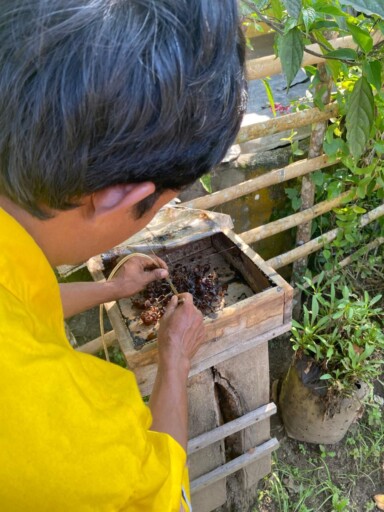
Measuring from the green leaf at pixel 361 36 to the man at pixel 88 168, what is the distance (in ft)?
1.75

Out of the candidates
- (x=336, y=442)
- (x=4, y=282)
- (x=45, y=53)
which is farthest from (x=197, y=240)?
(x=336, y=442)

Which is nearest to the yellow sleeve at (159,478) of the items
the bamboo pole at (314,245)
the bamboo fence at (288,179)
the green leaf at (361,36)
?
the green leaf at (361,36)

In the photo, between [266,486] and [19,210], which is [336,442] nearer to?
[266,486]

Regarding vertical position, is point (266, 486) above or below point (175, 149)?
below

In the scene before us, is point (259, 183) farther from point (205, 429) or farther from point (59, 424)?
point (59, 424)

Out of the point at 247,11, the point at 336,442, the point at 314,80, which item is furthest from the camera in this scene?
the point at 336,442

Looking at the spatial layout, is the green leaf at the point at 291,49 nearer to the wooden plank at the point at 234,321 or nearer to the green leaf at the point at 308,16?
the green leaf at the point at 308,16

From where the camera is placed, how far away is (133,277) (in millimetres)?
1313

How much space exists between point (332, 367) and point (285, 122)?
3.59 ft

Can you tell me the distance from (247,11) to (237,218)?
1.22m

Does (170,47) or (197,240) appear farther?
(197,240)

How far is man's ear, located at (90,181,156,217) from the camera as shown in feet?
2.50

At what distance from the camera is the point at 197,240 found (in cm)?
151

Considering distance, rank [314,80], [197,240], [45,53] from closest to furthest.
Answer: [45,53] < [197,240] < [314,80]
